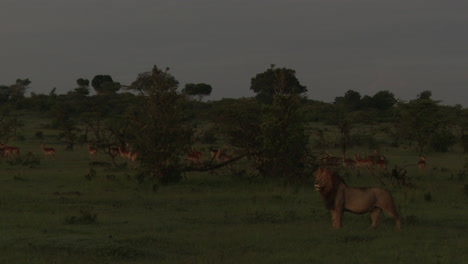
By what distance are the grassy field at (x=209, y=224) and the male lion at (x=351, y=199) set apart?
1.05ft

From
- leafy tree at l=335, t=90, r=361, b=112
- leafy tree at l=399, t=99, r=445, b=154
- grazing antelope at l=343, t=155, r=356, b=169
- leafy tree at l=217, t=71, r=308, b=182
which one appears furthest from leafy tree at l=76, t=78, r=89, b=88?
leafy tree at l=217, t=71, r=308, b=182

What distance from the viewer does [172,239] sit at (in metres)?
10.1

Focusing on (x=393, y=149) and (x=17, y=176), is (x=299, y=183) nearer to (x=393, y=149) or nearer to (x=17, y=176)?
(x=17, y=176)

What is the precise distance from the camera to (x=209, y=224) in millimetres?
11820

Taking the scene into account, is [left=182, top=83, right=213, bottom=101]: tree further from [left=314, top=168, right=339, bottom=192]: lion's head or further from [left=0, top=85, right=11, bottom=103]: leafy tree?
[left=314, top=168, right=339, bottom=192]: lion's head

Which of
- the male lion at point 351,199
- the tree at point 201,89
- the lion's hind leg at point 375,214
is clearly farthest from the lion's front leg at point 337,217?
the tree at point 201,89

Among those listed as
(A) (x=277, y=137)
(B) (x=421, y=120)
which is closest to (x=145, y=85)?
(A) (x=277, y=137)

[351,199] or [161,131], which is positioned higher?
[161,131]

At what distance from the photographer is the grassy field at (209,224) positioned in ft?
29.1

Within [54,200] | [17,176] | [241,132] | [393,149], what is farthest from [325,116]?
[54,200]

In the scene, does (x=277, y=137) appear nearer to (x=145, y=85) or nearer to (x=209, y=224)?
(x=145, y=85)

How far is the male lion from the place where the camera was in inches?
429

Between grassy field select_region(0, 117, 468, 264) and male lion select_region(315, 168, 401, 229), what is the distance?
319mm

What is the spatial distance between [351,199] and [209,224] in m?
2.75
